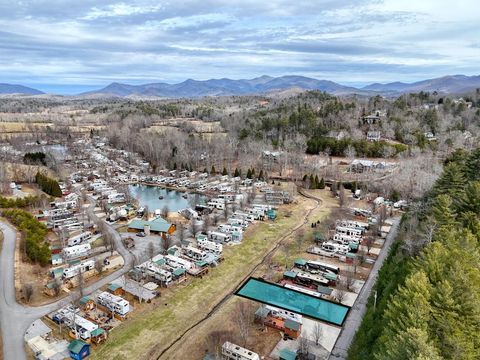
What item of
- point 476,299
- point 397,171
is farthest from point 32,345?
point 397,171

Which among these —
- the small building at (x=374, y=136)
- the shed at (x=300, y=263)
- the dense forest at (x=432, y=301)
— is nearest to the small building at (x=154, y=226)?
the shed at (x=300, y=263)

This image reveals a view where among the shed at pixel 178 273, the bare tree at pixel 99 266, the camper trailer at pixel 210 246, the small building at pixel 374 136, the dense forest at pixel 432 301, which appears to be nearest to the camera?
the dense forest at pixel 432 301

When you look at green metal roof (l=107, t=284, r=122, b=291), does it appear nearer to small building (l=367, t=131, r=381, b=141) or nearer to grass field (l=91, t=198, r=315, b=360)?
grass field (l=91, t=198, r=315, b=360)

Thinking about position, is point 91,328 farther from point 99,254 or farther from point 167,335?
point 99,254

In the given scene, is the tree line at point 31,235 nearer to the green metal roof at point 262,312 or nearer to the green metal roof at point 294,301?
the green metal roof at point 294,301

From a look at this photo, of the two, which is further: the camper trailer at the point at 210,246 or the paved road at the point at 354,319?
the camper trailer at the point at 210,246

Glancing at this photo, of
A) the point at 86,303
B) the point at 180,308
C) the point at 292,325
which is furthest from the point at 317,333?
the point at 86,303
